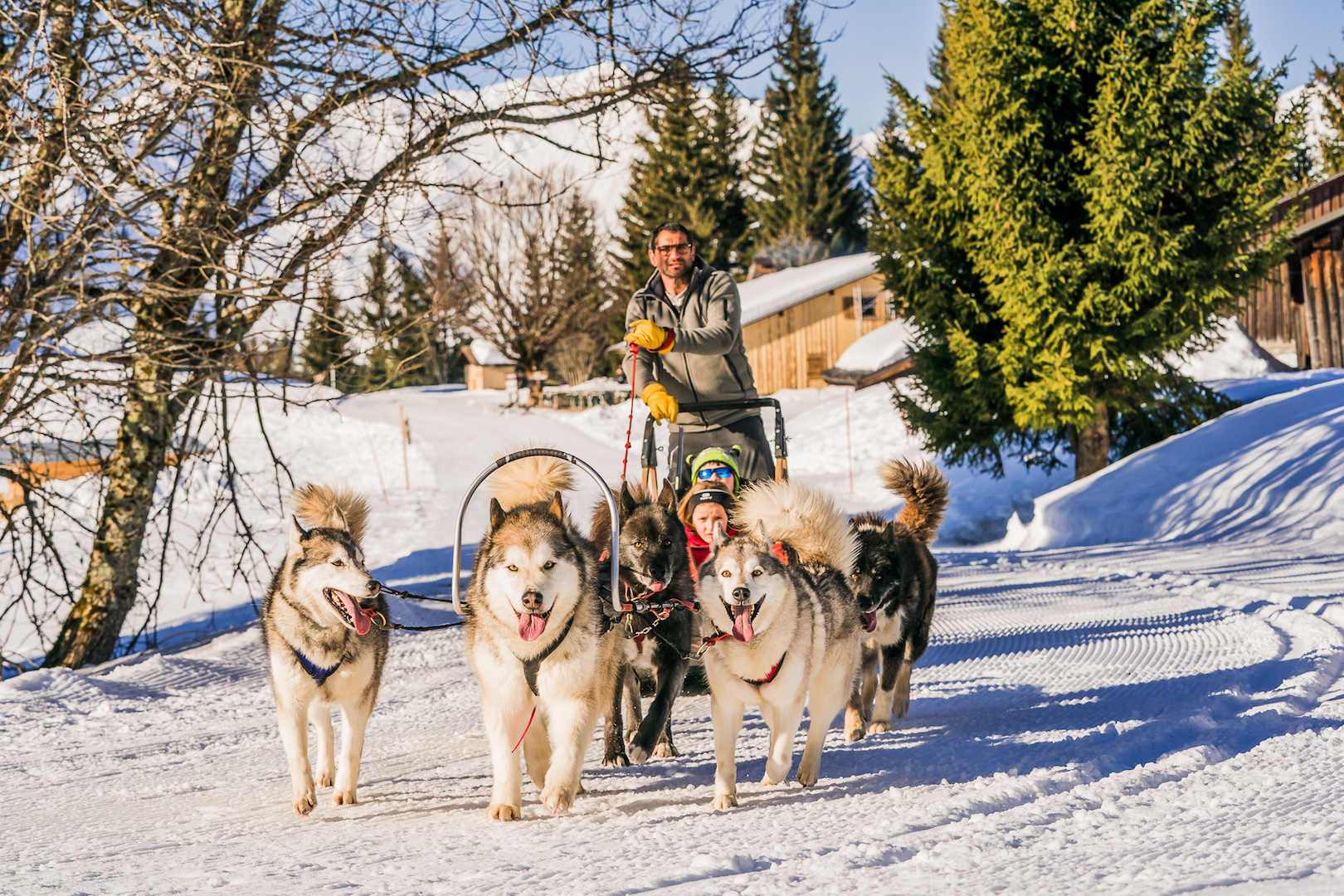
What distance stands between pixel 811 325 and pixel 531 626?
41326mm

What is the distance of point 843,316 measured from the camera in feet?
146

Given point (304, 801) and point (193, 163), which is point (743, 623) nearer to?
point (304, 801)

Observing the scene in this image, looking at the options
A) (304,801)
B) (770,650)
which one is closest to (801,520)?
(770,650)

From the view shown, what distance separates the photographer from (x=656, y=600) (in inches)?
197

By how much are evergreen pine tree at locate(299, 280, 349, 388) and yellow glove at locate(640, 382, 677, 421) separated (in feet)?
9.54

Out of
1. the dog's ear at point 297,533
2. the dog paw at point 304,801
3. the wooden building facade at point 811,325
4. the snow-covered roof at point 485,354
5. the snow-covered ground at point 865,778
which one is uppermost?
the snow-covered roof at point 485,354

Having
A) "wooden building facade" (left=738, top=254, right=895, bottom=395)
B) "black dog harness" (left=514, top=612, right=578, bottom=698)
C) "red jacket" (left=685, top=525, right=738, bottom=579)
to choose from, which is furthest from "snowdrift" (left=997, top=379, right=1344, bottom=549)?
"wooden building facade" (left=738, top=254, right=895, bottom=395)

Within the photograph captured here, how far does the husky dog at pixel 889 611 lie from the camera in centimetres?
546

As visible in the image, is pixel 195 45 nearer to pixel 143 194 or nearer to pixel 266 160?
pixel 143 194

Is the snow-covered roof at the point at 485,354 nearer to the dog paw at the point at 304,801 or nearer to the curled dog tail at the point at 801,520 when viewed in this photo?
the curled dog tail at the point at 801,520

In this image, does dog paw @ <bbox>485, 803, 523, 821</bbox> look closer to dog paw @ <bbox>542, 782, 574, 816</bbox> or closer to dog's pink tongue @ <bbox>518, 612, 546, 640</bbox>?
dog paw @ <bbox>542, 782, 574, 816</bbox>

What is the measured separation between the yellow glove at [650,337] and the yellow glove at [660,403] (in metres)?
0.21

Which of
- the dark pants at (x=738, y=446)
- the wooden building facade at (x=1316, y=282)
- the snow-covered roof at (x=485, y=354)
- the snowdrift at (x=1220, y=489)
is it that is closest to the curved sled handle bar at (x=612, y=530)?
the dark pants at (x=738, y=446)

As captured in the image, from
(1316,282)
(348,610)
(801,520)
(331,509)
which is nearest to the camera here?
(348,610)
